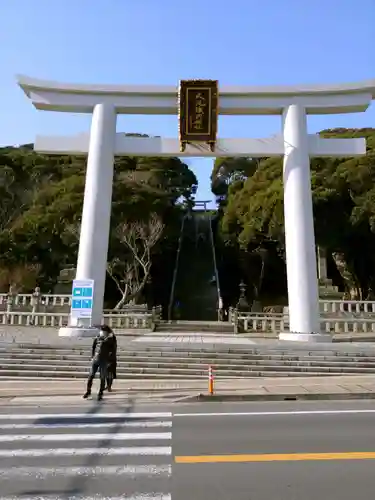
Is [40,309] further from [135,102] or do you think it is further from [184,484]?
[184,484]

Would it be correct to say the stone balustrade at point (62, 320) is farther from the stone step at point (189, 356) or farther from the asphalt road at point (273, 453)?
the asphalt road at point (273, 453)

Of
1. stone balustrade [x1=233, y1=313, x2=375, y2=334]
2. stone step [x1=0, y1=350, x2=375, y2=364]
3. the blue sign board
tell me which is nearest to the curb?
stone step [x1=0, y1=350, x2=375, y2=364]

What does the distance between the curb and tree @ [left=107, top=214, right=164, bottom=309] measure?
17189 millimetres

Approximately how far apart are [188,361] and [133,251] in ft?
49.7

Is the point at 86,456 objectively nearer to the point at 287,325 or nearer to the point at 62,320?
the point at 62,320

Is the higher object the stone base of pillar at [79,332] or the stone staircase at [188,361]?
the stone base of pillar at [79,332]

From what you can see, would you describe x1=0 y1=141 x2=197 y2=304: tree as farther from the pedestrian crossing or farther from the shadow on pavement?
the pedestrian crossing

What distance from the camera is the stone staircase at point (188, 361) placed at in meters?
11.8

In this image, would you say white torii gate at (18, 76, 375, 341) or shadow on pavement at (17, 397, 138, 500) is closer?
shadow on pavement at (17, 397, 138, 500)

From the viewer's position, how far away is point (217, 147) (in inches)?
666

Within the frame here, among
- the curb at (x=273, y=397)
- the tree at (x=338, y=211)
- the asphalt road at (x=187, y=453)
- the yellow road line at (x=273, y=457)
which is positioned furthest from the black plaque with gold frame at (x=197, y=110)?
the yellow road line at (x=273, y=457)

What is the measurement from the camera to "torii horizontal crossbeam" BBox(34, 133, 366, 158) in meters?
16.7

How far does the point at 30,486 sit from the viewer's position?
4020mm

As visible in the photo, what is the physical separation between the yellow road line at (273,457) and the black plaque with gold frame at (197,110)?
44.1 feet
